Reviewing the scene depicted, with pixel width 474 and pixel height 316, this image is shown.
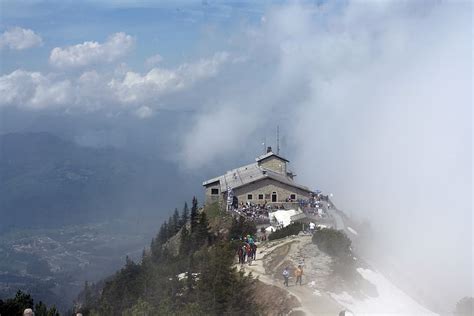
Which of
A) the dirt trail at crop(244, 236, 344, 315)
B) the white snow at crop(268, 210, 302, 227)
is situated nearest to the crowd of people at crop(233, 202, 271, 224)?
the white snow at crop(268, 210, 302, 227)

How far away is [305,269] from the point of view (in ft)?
114

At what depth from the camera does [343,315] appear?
22.9 metres

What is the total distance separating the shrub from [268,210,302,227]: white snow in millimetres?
13889

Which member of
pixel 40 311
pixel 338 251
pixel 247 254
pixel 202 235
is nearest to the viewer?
pixel 40 311

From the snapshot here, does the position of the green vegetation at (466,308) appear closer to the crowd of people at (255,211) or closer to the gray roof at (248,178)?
the crowd of people at (255,211)

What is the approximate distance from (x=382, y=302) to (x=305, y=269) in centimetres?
497

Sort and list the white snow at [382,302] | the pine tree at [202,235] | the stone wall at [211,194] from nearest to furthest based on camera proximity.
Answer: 1. the white snow at [382,302]
2. the pine tree at [202,235]
3. the stone wall at [211,194]

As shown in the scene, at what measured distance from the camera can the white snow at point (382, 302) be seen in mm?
31028

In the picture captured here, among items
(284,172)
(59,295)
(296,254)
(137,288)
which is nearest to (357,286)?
(296,254)

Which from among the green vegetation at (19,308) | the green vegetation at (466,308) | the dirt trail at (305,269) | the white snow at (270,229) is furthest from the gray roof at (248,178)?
the green vegetation at (19,308)

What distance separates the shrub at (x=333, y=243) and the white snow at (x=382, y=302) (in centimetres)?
187

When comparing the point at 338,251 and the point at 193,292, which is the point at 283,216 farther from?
the point at 193,292

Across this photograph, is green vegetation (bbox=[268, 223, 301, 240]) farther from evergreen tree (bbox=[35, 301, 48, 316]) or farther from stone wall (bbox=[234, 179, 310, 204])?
evergreen tree (bbox=[35, 301, 48, 316])

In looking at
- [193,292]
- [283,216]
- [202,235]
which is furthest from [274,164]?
[193,292]
